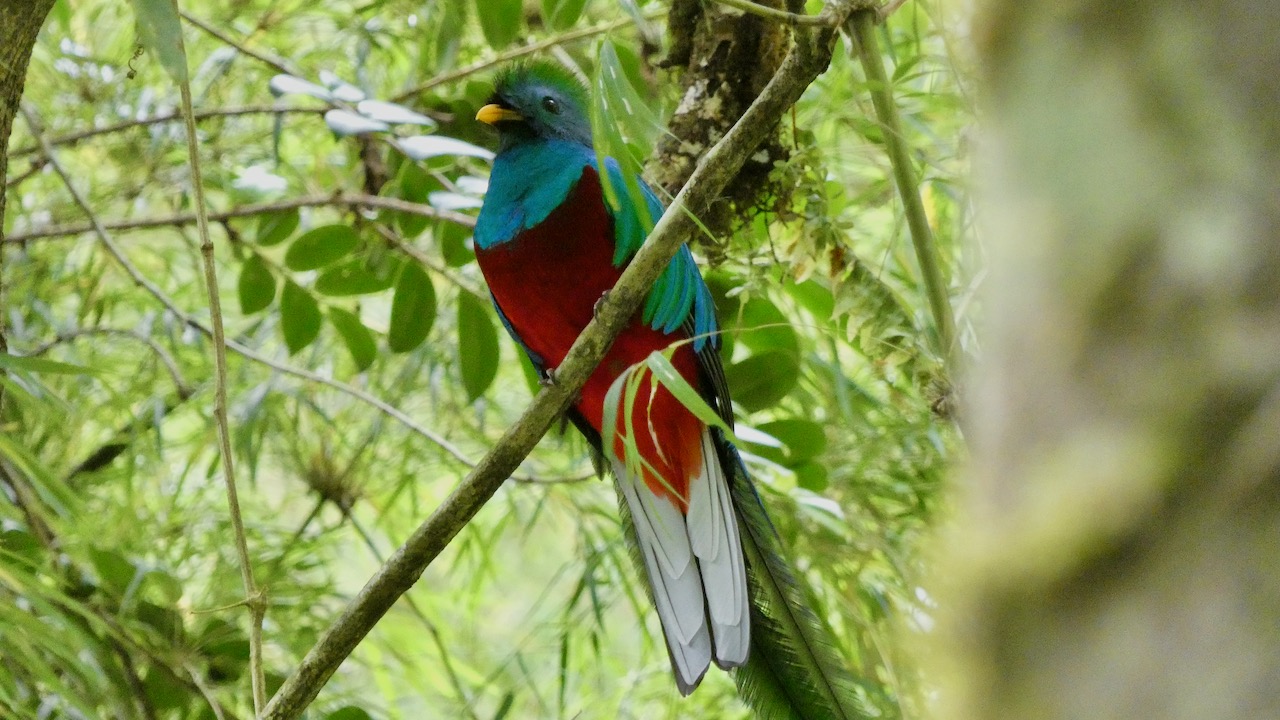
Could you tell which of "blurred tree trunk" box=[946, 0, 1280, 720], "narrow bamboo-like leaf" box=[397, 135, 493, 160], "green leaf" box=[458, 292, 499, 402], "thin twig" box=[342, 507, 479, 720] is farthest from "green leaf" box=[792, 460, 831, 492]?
"blurred tree trunk" box=[946, 0, 1280, 720]

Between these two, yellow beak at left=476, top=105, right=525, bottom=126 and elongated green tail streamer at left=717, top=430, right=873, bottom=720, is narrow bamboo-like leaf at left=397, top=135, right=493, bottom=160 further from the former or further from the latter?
elongated green tail streamer at left=717, top=430, right=873, bottom=720

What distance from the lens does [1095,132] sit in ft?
1.23

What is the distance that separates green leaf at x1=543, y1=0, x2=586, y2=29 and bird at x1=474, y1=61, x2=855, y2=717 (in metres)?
0.22

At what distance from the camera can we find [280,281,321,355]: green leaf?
201 centimetres

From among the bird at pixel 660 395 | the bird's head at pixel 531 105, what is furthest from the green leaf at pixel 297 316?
the bird's head at pixel 531 105

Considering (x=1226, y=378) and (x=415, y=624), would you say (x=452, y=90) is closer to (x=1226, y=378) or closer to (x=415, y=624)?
(x=415, y=624)

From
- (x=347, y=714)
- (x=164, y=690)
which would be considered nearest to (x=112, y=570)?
(x=164, y=690)

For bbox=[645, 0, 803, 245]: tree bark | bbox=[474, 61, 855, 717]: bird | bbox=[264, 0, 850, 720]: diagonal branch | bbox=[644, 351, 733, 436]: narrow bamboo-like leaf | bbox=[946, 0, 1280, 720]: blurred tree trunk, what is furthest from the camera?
bbox=[645, 0, 803, 245]: tree bark

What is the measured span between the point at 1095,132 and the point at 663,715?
7.21 ft

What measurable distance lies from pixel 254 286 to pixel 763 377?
3.08 feet

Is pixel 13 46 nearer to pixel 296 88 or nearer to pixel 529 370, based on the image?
pixel 296 88

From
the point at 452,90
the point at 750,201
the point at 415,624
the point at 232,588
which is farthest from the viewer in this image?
the point at 415,624

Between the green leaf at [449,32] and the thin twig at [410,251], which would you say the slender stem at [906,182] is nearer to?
the thin twig at [410,251]

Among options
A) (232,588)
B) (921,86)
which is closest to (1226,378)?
(232,588)
